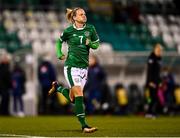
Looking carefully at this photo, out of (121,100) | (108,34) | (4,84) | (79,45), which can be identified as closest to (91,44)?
(79,45)

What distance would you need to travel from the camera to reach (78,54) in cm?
1520

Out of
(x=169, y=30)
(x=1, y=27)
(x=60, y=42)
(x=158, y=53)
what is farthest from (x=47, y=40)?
(x=60, y=42)

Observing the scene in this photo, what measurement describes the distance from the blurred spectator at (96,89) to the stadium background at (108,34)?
879 millimetres

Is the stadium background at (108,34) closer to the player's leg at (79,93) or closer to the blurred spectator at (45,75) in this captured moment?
the blurred spectator at (45,75)

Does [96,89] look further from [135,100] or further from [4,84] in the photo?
[4,84]

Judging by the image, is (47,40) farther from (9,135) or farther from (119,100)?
(9,135)

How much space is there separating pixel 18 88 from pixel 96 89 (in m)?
2.74

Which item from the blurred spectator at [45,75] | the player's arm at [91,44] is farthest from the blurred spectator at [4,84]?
the player's arm at [91,44]

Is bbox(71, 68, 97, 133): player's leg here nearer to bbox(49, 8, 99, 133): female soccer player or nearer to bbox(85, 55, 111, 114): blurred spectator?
bbox(49, 8, 99, 133): female soccer player

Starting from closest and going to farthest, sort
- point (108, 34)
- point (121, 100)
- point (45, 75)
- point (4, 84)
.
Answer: point (45, 75) → point (4, 84) → point (121, 100) → point (108, 34)

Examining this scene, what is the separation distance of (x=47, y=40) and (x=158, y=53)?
956 cm

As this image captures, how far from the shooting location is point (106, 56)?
3042 cm

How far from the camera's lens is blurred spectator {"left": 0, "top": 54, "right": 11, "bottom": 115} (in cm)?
2736

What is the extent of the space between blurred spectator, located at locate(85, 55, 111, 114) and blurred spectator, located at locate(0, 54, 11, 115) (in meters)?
2.82
